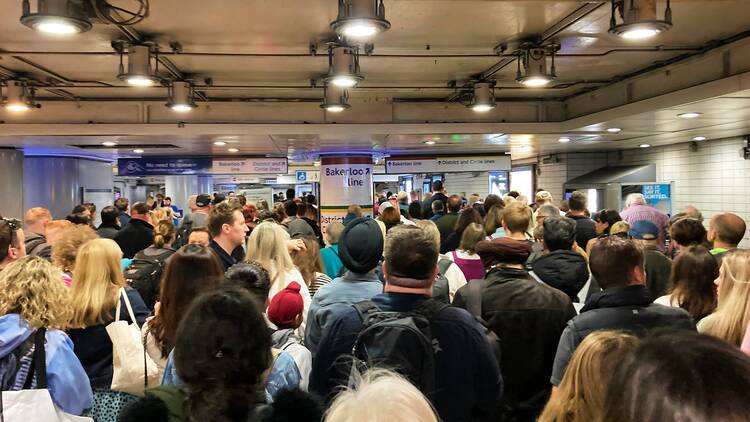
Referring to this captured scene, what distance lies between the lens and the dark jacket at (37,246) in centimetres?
474

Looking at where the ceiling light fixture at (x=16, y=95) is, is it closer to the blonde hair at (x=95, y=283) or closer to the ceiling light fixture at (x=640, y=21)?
the blonde hair at (x=95, y=283)

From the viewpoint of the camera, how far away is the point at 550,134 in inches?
363

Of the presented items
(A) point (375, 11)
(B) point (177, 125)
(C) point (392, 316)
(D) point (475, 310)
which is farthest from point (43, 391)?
(B) point (177, 125)

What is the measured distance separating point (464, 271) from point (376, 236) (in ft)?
6.87

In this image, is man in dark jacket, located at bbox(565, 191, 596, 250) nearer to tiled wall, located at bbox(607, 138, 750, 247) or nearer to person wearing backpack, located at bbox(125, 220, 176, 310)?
person wearing backpack, located at bbox(125, 220, 176, 310)

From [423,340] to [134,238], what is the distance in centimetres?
486

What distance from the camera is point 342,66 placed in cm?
515

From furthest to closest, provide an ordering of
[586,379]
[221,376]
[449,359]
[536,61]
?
[536,61]
[449,359]
[586,379]
[221,376]

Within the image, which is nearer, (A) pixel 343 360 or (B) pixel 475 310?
(A) pixel 343 360

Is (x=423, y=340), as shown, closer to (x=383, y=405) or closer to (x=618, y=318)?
(x=383, y=405)

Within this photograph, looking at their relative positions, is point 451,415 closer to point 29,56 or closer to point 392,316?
point 392,316

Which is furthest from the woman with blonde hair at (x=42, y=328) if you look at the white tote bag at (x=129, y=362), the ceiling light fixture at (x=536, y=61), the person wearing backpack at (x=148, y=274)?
the ceiling light fixture at (x=536, y=61)

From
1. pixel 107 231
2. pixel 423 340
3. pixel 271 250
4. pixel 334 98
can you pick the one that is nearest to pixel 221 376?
pixel 423 340

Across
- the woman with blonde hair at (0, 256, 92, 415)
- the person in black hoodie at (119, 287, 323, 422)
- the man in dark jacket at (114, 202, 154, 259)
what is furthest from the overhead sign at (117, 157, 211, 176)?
the person in black hoodie at (119, 287, 323, 422)
